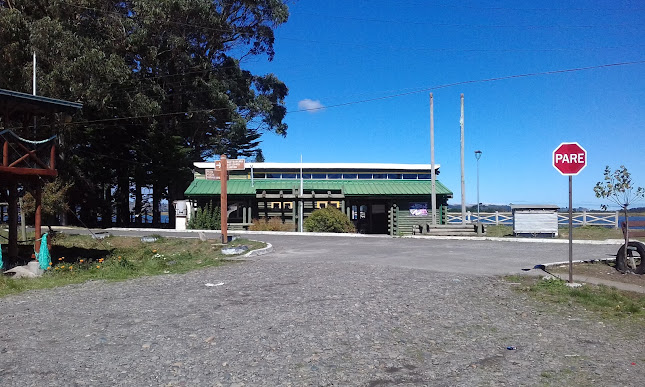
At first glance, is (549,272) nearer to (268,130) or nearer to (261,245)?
(261,245)

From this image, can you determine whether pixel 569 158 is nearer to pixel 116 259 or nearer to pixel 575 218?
pixel 116 259

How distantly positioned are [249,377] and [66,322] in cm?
352

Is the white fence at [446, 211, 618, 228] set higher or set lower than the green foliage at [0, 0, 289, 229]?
lower

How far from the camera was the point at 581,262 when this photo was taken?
42.9ft

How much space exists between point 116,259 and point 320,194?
17185 millimetres

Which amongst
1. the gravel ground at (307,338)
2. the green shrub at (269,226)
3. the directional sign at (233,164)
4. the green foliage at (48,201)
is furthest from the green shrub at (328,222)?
the gravel ground at (307,338)

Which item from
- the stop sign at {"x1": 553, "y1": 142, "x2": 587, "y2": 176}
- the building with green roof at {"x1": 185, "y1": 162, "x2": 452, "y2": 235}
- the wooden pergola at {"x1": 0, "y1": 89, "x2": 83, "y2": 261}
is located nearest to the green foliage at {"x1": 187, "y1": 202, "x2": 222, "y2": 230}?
the building with green roof at {"x1": 185, "y1": 162, "x2": 452, "y2": 235}

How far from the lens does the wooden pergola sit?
40.4ft

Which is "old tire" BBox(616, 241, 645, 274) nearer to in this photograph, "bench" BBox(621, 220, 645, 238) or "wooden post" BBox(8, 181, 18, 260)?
"bench" BBox(621, 220, 645, 238)

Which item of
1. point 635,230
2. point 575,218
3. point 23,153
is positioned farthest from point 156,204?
point 635,230

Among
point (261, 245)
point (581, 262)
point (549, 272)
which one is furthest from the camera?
point (261, 245)

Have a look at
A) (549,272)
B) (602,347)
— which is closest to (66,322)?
(602,347)

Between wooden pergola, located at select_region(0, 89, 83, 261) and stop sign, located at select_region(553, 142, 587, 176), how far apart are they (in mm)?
12046

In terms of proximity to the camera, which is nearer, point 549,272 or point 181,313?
point 181,313
